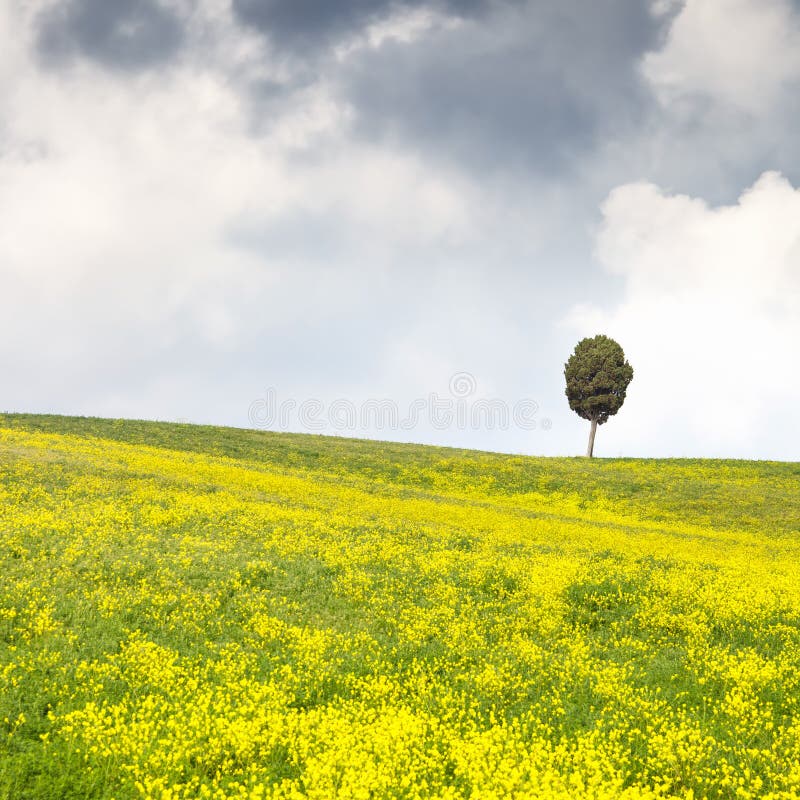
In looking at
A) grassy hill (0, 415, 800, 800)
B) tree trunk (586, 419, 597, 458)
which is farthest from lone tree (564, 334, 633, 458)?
grassy hill (0, 415, 800, 800)

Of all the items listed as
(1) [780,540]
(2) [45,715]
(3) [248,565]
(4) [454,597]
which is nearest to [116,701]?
(2) [45,715]

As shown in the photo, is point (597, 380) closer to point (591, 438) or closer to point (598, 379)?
point (598, 379)

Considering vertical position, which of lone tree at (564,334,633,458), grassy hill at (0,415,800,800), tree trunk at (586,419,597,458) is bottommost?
grassy hill at (0,415,800,800)

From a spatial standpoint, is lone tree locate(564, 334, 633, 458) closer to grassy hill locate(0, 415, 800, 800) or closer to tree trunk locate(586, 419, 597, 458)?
tree trunk locate(586, 419, 597, 458)

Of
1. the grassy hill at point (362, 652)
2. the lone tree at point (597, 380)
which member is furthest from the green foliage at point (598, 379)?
the grassy hill at point (362, 652)

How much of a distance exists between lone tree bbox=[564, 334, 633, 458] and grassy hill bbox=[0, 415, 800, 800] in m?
43.6

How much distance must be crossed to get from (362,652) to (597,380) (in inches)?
2548

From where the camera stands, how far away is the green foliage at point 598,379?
7244 cm

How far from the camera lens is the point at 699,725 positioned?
11.3 meters

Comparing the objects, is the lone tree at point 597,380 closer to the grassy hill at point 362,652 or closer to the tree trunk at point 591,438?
the tree trunk at point 591,438

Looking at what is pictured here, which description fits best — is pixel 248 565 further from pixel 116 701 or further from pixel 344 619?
pixel 116 701

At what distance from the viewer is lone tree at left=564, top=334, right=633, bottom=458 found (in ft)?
238

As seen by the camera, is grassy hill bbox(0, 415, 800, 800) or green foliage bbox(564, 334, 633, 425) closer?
grassy hill bbox(0, 415, 800, 800)

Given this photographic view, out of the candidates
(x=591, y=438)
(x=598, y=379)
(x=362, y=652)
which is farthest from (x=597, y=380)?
(x=362, y=652)
